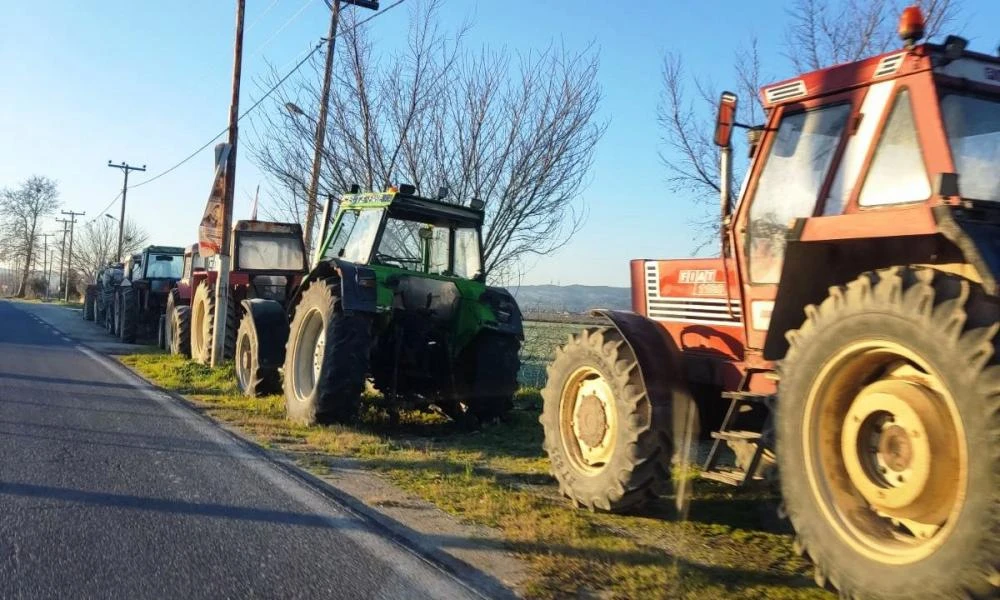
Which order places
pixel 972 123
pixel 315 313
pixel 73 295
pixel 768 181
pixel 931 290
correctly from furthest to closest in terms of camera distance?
pixel 73 295 < pixel 315 313 < pixel 768 181 < pixel 972 123 < pixel 931 290

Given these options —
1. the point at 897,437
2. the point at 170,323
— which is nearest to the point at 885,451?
the point at 897,437

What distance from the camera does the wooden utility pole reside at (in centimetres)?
1334

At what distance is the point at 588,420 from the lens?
5633mm

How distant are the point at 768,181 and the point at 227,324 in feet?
34.6

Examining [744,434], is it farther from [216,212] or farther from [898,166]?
[216,212]

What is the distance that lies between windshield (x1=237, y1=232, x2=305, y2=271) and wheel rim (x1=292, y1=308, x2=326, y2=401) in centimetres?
473

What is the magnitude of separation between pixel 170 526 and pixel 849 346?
3.84 m

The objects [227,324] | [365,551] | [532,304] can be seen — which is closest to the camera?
[365,551]

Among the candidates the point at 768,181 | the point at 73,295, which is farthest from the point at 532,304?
the point at 73,295

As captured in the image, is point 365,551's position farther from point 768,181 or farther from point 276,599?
point 768,181

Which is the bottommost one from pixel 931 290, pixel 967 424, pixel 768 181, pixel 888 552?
pixel 888 552

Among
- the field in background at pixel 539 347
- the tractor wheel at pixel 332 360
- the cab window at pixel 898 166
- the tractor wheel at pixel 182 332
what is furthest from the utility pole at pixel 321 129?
the cab window at pixel 898 166

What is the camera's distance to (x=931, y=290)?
3.34 m

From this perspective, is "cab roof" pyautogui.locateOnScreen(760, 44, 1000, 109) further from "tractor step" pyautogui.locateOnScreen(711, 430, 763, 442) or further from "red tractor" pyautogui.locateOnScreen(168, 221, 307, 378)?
"red tractor" pyautogui.locateOnScreen(168, 221, 307, 378)
